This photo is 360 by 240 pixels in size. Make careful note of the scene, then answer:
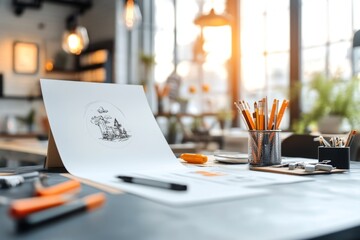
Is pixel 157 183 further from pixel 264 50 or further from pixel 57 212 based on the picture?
pixel 264 50

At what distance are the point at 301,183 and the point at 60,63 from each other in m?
8.69

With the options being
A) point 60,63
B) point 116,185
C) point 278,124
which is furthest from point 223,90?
point 116,185

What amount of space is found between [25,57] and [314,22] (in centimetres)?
569

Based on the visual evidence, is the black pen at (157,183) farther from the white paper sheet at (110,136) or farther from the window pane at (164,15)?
the window pane at (164,15)

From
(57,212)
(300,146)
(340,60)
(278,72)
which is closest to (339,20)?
(340,60)

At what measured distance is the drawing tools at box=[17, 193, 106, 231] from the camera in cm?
49

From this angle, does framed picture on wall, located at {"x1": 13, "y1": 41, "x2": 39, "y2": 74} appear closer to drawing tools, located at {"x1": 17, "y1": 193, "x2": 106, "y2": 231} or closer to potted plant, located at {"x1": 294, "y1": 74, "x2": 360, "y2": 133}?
potted plant, located at {"x1": 294, "y1": 74, "x2": 360, "y2": 133}

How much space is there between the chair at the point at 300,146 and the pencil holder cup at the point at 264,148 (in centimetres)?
64

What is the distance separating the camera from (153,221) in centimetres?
55

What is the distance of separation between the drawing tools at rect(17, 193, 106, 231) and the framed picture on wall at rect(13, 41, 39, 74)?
8638mm

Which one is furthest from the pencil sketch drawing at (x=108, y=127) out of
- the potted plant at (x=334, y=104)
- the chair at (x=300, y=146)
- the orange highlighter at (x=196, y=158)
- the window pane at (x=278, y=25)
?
the window pane at (x=278, y=25)

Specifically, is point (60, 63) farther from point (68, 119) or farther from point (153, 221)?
point (153, 221)

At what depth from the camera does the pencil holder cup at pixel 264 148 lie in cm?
119

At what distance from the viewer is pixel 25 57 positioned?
8.70m
